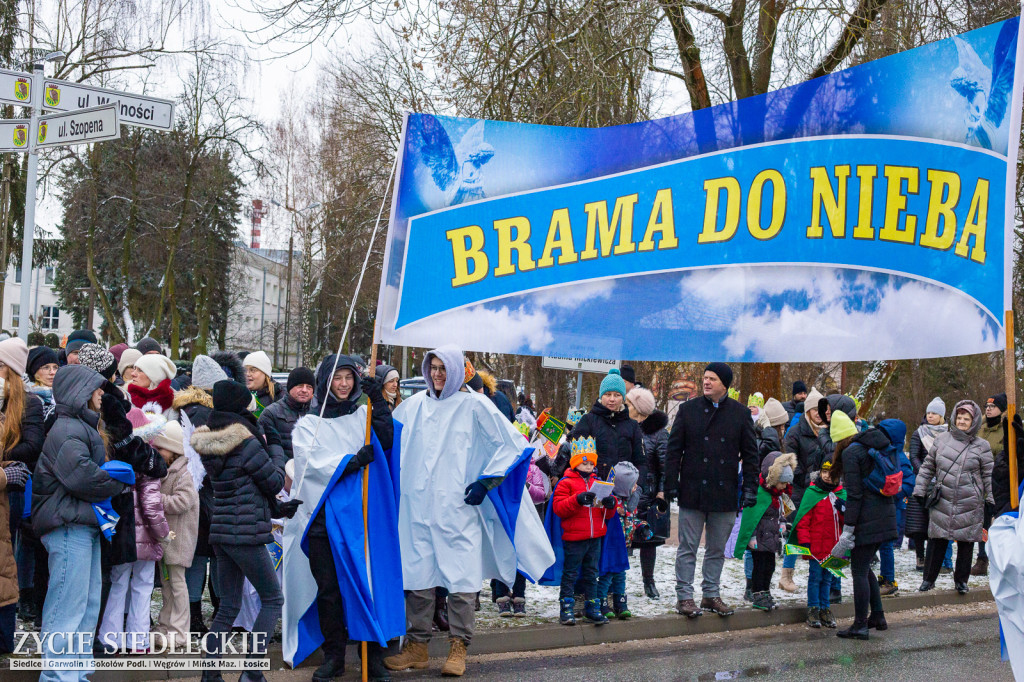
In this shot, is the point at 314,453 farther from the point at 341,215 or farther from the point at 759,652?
the point at 341,215

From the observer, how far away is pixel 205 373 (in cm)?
712

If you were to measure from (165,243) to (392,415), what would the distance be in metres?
31.4

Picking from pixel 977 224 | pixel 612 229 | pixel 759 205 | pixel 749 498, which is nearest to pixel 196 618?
pixel 612 229

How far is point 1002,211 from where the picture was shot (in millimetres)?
5895

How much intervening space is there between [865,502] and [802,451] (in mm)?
1161

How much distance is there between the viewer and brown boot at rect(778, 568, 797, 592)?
9.52 m

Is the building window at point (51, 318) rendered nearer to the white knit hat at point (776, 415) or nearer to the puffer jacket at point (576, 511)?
the white knit hat at point (776, 415)

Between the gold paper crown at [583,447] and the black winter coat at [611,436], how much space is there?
0.11 metres

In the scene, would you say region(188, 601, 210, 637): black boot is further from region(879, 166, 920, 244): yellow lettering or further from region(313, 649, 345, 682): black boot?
region(879, 166, 920, 244): yellow lettering

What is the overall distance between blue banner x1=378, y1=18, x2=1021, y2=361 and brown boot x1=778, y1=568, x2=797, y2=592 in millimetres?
3953

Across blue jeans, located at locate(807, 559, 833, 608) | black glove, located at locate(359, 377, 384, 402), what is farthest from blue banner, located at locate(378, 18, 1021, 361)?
blue jeans, located at locate(807, 559, 833, 608)

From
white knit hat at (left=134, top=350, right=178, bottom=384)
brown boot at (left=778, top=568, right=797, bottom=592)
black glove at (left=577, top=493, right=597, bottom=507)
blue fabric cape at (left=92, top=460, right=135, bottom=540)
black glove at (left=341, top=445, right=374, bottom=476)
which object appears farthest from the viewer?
brown boot at (left=778, top=568, right=797, bottom=592)

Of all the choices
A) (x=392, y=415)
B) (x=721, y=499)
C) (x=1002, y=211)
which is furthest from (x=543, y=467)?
(x=1002, y=211)

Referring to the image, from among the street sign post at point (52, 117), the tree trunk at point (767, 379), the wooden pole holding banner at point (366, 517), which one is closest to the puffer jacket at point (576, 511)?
the wooden pole holding banner at point (366, 517)
